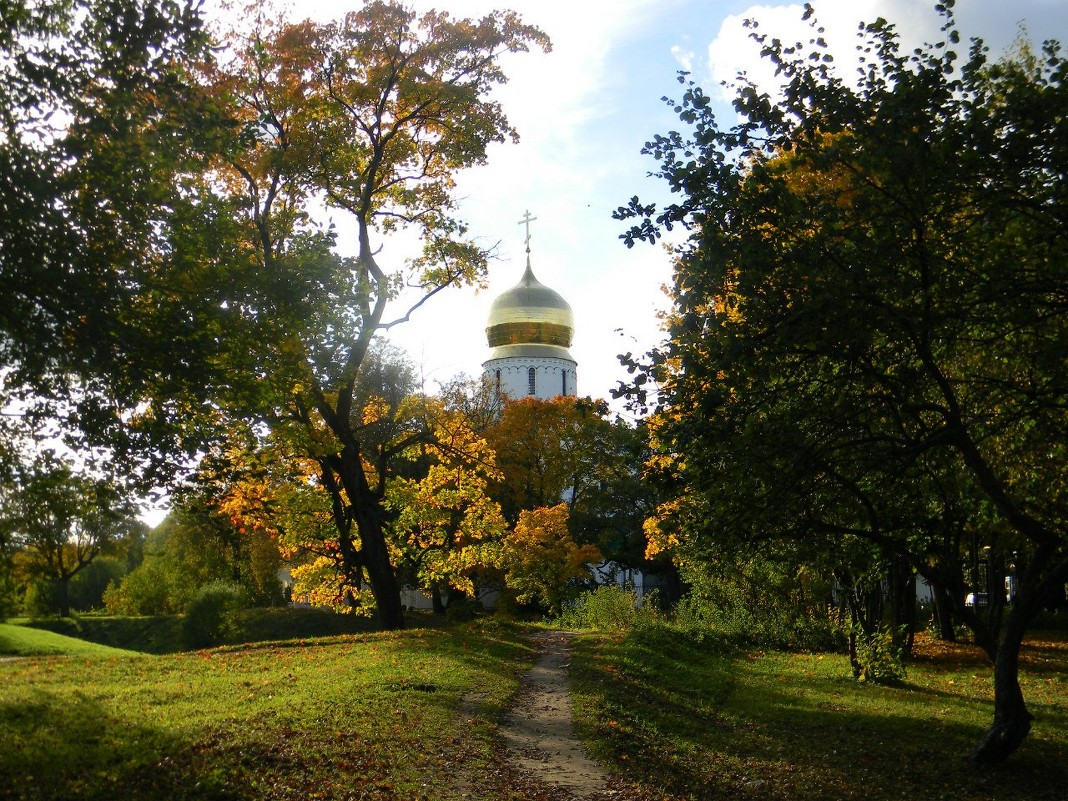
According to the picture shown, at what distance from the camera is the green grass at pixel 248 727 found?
22.4 ft

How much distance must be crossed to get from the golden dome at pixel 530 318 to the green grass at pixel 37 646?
42.8 meters

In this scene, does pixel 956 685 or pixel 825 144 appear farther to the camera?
pixel 956 685

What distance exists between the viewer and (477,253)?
19.3m

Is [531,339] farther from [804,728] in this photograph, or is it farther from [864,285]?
[864,285]

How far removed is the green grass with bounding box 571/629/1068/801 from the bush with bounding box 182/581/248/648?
16.2 m

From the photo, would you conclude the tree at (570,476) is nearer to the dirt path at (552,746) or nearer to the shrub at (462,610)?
the shrub at (462,610)

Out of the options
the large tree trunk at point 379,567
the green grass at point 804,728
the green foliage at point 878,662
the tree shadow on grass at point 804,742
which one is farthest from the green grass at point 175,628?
the tree shadow on grass at point 804,742

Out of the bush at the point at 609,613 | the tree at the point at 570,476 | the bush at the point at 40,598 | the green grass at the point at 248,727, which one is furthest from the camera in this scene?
the tree at the point at 570,476

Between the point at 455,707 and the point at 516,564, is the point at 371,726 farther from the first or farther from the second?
the point at 516,564

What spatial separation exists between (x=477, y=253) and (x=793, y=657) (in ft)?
35.5

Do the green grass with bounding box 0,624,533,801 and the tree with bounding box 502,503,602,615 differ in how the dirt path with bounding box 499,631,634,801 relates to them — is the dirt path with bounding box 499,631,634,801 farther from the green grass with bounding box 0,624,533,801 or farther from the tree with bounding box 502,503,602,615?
the tree with bounding box 502,503,602,615

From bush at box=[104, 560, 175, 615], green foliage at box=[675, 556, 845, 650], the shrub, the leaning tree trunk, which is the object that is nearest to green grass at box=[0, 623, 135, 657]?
green foliage at box=[675, 556, 845, 650]

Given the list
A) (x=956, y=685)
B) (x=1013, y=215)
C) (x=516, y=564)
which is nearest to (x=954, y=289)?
(x=1013, y=215)

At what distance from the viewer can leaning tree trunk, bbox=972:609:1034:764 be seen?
9.15 m
